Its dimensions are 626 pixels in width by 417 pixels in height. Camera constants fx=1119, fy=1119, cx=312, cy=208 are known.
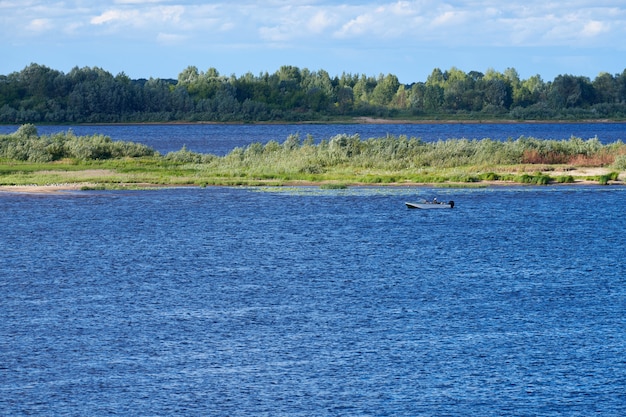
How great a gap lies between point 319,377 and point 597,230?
3004 centimetres

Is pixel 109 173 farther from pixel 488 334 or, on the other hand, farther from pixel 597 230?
pixel 488 334

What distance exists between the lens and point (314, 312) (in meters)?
34.5

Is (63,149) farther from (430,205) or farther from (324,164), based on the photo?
(430,205)

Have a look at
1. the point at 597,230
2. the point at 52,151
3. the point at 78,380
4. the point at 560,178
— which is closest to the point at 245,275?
the point at 78,380

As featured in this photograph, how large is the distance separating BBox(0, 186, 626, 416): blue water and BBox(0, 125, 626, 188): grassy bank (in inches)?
502

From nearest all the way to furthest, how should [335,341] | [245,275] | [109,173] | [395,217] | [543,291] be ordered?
1. [335,341]
2. [543,291]
3. [245,275]
4. [395,217]
5. [109,173]

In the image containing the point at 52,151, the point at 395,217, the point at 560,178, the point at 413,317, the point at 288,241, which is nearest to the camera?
the point at 413,317

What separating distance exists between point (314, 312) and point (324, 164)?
1865 inches

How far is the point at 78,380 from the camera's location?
2673cm

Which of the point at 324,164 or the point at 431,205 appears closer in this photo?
the point at 431,205

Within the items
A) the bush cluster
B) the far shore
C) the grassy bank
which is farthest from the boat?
the bush cluster

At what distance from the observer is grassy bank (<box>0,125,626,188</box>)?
74.1m

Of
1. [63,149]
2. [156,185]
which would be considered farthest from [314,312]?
Result: [63,149]

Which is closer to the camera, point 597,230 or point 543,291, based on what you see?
point 543,291
